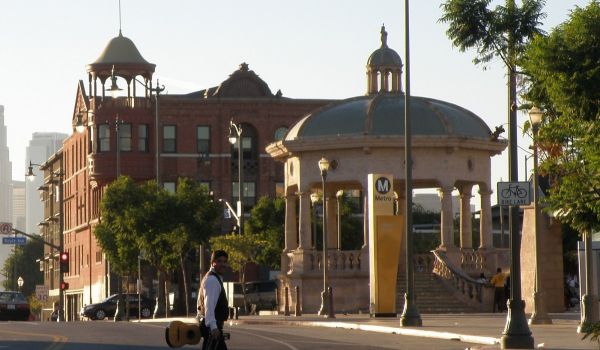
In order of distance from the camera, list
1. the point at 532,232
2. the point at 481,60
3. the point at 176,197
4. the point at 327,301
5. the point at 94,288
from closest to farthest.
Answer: the point at 481,60 < the point at 532,232 < the point at 327,301 < the point at 176,197 < the point at 94,288

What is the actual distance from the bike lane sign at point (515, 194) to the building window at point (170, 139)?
73.5 m

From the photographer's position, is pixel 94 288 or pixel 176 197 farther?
pixel 94 288

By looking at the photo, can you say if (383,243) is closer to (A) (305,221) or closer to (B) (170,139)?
(A) (305,221)

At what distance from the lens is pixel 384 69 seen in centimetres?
6231

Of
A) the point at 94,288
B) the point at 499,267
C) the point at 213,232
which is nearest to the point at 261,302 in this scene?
the point at 213,232

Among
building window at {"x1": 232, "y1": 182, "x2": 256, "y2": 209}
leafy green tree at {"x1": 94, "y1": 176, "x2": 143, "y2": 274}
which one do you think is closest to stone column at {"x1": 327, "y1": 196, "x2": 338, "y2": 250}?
leafy green tree at {"x1": 94, "y1": 176, "x2": 143, "y2": 274}

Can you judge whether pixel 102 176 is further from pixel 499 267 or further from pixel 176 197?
pixel 499 267

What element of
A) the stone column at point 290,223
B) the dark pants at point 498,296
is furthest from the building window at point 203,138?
the dark pants at point 498,296

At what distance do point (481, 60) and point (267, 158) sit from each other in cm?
7507

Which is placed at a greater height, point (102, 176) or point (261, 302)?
point (102, 176)

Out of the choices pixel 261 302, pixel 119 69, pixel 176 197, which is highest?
pixel 119 69

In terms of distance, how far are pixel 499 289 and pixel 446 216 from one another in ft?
16.0

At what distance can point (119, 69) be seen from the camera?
10119 cm

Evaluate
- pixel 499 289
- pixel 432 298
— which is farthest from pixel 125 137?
pixel 499 289
